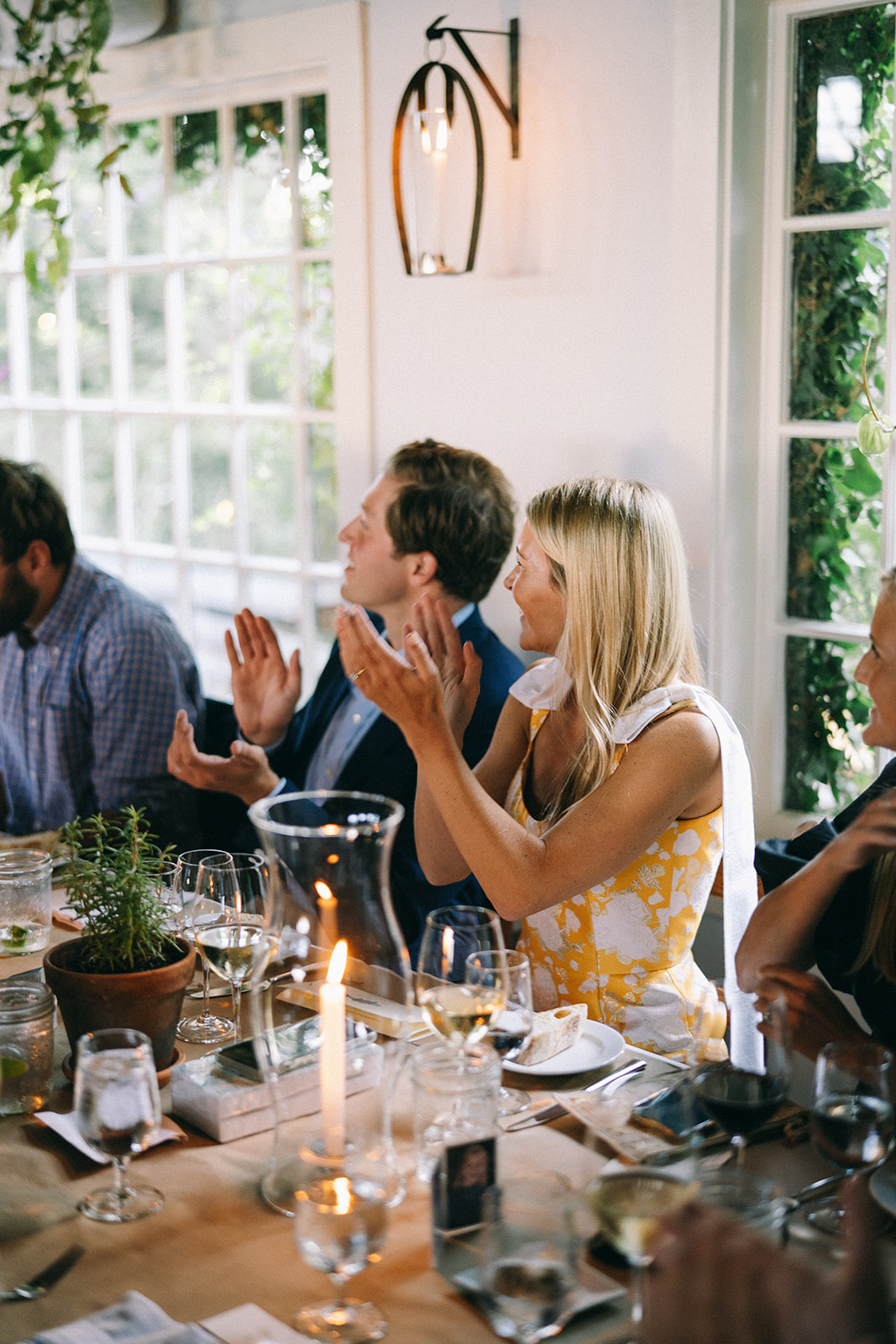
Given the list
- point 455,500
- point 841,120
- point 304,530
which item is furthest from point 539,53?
point 304,530

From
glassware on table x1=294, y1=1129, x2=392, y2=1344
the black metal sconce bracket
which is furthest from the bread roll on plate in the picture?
the black metal sconce bracket

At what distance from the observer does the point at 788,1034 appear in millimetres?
1152

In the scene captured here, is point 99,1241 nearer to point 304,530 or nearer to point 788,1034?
point 788,1034

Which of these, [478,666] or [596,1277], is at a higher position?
[478,666]

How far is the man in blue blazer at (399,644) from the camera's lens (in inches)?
94.7

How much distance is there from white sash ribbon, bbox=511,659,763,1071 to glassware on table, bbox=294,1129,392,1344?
2.87ft

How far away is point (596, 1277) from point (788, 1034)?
10.8 inches

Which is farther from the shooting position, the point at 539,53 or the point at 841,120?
the point at 539,53

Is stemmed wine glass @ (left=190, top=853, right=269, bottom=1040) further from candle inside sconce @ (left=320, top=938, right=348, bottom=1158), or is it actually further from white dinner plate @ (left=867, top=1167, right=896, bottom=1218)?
white dinner plate @ (left=867, top=1167, right=896, bottom=1218)

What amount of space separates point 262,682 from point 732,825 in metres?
1.17

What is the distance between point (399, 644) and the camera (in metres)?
2.64

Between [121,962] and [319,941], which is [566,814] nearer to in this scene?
[121,962]

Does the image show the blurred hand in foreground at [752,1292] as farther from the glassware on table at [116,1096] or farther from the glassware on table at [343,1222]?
the glassware on table at [116,1096]

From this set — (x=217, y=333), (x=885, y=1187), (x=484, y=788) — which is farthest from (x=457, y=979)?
(x=217, y=333)
